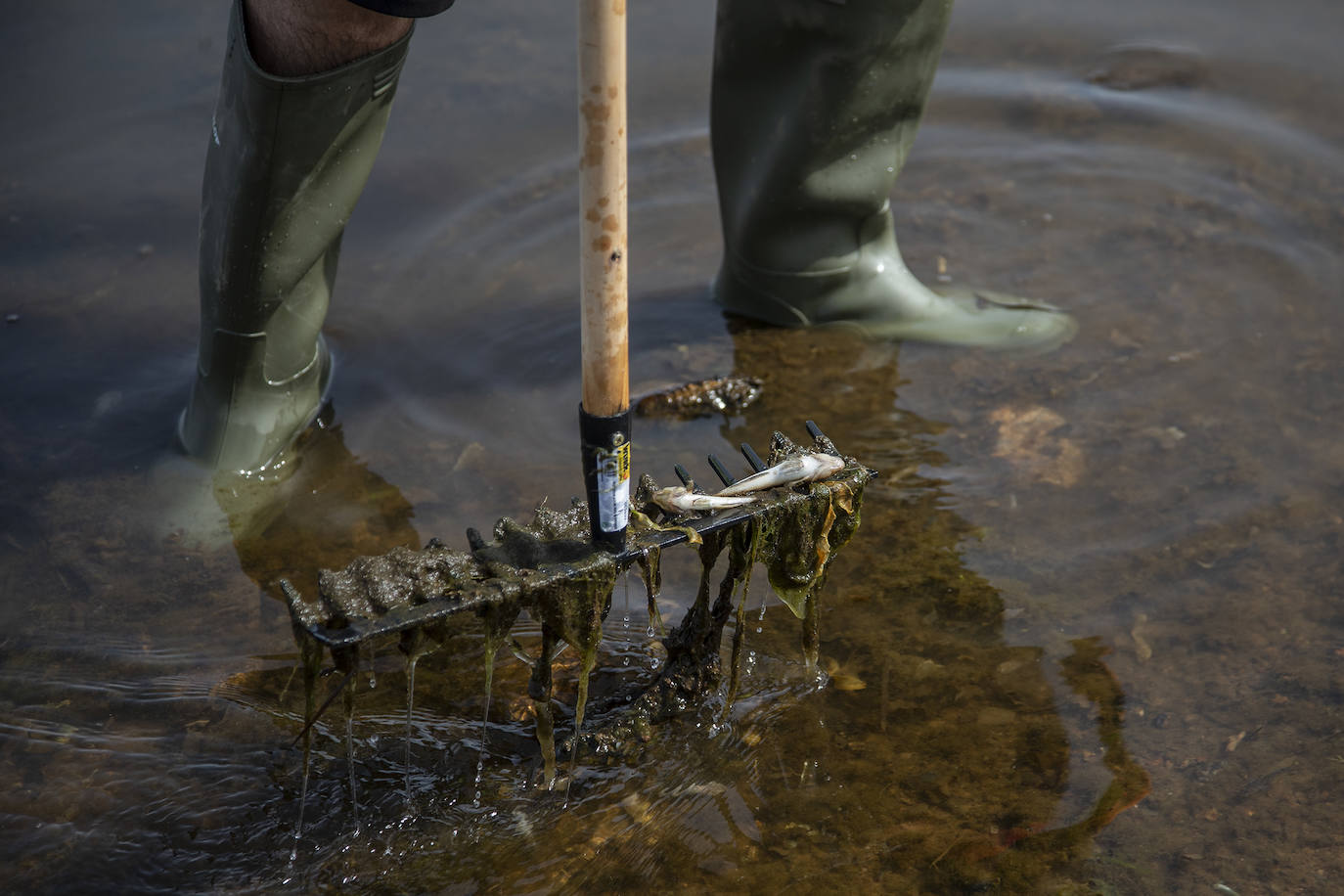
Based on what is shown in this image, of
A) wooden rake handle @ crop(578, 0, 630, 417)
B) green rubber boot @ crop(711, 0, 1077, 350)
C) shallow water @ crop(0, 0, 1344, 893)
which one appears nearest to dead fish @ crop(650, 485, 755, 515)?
wooden rake handle @ crop(578, 0, 630, 417)

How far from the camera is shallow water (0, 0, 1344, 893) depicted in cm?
200

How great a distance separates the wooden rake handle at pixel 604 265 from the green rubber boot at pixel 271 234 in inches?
31.5

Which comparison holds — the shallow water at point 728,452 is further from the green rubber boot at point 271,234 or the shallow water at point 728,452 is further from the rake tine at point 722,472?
the rake tine at point 722,472

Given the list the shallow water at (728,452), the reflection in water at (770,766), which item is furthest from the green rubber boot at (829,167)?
the reflection in water at (770,766)

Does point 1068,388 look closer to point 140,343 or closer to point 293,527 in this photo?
point 293,527

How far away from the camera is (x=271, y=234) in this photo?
2500 millimetres

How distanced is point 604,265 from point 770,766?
0.91 meters

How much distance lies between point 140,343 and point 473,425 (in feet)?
3.13

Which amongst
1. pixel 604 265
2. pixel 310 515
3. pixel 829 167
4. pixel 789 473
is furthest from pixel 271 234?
pixel 829 167

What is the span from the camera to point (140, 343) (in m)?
3.20

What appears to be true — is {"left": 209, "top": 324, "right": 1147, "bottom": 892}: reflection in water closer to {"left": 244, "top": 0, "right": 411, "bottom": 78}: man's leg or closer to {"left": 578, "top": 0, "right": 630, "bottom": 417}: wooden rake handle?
{"left": 578, "top": 0, "right": 630, "bottom": 417}: wooden rake handle

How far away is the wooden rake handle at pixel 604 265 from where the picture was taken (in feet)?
5.54

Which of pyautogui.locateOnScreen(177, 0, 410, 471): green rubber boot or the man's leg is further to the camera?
pyautogui.locateOnScreen(177, 0, 410, 471): green rubber boot

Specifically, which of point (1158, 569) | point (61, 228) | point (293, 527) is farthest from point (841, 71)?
point (61, 228)
